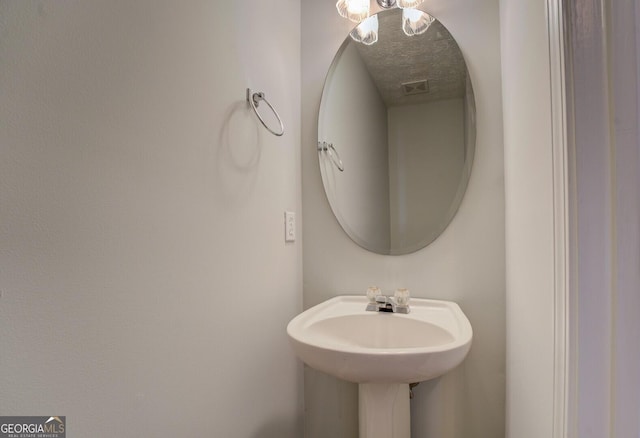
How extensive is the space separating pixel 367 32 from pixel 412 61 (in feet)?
0.79

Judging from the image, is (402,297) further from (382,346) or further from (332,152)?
(332,152)

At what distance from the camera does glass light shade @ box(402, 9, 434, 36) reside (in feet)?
3.81

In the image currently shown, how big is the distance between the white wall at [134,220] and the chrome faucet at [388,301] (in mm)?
400

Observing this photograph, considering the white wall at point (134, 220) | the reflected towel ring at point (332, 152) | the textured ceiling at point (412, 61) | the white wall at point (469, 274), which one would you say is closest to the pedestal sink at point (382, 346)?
the white wall at point (469, 274)

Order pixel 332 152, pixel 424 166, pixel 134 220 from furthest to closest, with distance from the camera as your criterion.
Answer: pixel 332 152, pixel 424 166, pixel 134 220

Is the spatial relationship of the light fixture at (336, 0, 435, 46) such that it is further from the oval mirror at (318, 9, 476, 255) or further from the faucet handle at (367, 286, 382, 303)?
the faucet handle at (367, 286, 382, 303)

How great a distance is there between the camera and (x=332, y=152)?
129 cm

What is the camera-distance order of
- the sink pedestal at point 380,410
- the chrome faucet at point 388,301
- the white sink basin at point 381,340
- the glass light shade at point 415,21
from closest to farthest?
the white sink basin at point 381,340
the sink pedestal at point 380,410
the chrome faucet at point 388,301
the glass light shade at point 415,21

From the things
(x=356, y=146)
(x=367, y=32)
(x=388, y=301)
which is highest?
(x=367, y=32)

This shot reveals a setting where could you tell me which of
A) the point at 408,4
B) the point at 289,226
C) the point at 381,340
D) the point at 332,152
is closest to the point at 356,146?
the point at 332,152

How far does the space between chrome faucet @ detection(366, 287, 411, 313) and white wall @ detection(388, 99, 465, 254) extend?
0.67ft

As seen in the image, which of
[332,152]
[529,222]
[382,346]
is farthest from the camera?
[332,152]

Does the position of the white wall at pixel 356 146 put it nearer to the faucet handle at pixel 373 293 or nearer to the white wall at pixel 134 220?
the faucet handle at pixel 373 293

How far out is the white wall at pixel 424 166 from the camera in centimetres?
113
